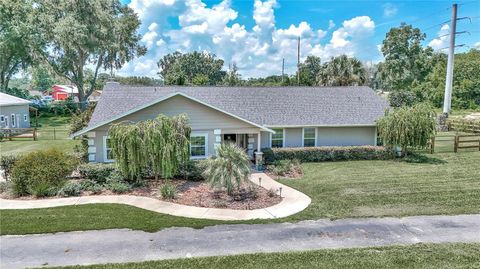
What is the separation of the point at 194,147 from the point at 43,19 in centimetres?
3314

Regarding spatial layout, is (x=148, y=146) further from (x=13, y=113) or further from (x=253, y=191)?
(x=13, y=113)

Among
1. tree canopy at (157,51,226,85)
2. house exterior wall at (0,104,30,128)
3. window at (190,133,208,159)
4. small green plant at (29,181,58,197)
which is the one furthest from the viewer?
tree canopy at (157,51,226,85)

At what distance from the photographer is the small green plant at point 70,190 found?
13.0m

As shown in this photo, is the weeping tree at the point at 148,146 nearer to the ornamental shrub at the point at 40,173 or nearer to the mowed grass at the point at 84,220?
the ornamental shrub at the point at 40,173

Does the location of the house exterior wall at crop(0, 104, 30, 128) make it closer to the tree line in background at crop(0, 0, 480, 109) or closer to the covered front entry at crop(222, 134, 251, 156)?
the tree line in background at crop(0, 0, 480, 109)

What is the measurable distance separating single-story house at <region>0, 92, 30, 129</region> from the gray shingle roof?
16.9 meters

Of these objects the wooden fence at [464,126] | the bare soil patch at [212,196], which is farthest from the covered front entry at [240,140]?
the wooden fence at [464,126]

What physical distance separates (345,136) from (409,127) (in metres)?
3.83

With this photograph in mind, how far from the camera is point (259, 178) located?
15352 mm

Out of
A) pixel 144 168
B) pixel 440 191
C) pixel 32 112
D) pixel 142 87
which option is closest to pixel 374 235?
pixel 440 191

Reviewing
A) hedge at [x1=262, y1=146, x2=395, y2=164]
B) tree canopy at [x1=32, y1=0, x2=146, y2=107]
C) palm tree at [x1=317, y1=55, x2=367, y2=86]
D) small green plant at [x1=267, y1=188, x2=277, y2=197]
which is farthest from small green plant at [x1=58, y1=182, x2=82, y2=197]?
palm tree at [x1=317, y1=55, x2=367, y2=86]

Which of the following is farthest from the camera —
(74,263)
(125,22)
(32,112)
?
(125,22)

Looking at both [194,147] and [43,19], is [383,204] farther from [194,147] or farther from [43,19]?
[43,19]

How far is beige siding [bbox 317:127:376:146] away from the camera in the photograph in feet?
69.2
